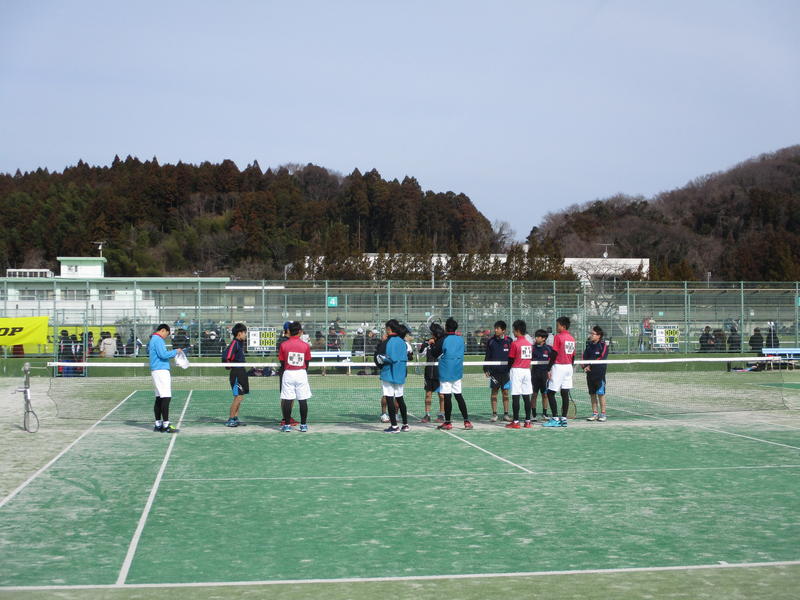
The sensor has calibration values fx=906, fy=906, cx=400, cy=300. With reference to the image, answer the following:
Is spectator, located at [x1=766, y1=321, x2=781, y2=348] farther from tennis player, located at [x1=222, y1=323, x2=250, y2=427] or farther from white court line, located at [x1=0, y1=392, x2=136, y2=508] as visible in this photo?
white court line, located at [x1=0, y1=392, x2=136, y2=508]

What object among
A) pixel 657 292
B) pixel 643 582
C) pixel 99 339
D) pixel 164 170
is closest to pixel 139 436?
pixel 643 582

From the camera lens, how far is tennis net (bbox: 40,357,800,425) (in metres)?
18.1

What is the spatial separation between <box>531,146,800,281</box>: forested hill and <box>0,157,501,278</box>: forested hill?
559 inches

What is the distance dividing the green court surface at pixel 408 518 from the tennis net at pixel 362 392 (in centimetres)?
319

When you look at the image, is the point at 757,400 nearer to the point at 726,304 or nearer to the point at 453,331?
the point at 453,331

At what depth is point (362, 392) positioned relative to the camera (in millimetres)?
22703

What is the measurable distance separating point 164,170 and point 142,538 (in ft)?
376

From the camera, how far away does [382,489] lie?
1022 centimetres

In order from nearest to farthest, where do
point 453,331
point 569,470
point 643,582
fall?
1. point 643,582
2. point 569,470
3. point 453,331

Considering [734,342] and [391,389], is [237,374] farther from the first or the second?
[734,342]

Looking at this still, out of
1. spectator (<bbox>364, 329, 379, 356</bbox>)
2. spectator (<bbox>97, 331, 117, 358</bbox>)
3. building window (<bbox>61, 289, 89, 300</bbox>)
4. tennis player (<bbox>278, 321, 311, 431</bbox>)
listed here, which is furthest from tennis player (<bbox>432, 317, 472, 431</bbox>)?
building window (<bbox>61, 289, 89, 300</bbox>)

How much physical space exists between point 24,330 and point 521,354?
22.1 metres

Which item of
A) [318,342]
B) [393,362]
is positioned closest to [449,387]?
[393,362]

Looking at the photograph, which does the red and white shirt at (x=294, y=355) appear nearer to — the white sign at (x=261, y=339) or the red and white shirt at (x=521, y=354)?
the red and white shirt at (x=521, y=354)
